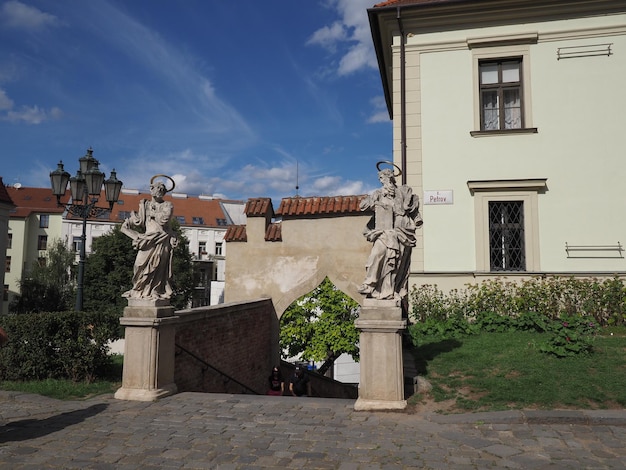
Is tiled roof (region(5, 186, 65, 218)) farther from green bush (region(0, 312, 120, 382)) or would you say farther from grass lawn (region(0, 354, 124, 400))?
grass lawn (region(0, 354, 124, 400))

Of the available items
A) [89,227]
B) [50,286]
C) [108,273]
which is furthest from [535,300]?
[89,227]

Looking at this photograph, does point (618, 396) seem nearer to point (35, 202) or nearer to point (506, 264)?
point (506, 264)

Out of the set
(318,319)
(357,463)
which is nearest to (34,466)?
(357,463)

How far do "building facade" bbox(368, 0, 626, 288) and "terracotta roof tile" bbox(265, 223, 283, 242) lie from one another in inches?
137

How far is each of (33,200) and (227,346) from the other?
53.5m

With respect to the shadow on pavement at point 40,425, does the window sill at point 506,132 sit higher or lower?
higher

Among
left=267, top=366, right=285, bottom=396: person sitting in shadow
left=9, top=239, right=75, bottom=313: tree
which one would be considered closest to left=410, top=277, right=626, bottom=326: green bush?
left=267, top=366, right=285, bottom=396: person sitting in shadow

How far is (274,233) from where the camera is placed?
12.3 metres

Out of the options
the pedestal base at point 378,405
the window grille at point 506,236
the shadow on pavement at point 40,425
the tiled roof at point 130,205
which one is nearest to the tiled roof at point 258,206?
the window grille at point 506,236

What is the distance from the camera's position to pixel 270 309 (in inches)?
481

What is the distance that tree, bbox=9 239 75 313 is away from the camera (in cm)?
3928

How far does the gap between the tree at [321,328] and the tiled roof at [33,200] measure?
139 ft

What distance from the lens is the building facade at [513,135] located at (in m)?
11.7

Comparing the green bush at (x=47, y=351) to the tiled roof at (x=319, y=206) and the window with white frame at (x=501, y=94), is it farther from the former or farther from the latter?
the window with white frame at (x=501, y=94)
